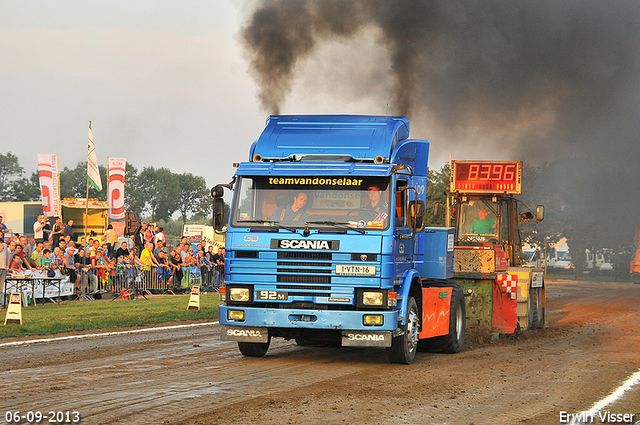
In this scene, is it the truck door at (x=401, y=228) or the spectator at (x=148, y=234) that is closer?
A: the truck door at (x=401, y=228)

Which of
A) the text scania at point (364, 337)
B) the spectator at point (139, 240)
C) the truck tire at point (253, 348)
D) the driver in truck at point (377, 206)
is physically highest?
the driver in truck at point (377, 206)

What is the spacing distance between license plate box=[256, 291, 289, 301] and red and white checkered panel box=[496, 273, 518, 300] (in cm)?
609

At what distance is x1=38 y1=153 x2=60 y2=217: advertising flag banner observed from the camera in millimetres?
37844

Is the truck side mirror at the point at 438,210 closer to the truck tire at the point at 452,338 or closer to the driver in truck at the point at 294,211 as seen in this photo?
the driver in truck at the point at 294,211

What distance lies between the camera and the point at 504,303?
15.2 meters

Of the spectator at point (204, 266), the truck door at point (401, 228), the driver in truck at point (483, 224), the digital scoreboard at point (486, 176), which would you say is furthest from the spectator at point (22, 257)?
the truck door at point (401, 228)

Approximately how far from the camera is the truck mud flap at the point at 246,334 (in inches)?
421

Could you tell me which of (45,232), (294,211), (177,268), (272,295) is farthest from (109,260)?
(294,211)

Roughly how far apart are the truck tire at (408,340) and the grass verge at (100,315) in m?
7.03

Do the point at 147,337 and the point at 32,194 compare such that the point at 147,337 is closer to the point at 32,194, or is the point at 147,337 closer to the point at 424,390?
the point at 424,390

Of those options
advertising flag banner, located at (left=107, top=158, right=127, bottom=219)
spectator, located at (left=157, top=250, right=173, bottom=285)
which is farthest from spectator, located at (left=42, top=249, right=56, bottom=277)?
advertising flag banner, located at (left=107, top=158, right=127, bottom=219)

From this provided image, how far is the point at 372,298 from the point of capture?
33.7ft

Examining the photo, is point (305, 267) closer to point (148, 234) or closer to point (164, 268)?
point (164, 268)

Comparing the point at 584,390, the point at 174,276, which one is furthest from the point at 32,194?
the point at 584,390
